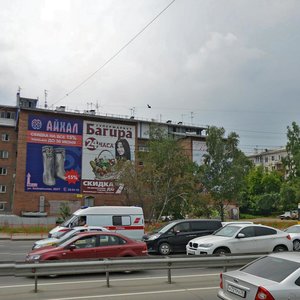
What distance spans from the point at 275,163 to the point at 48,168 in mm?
84098

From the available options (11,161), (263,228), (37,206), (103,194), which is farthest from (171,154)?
(263,228)

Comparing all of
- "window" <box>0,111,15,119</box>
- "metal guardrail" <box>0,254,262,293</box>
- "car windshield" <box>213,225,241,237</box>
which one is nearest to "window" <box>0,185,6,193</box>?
"window" <box>0,111,15,119</box>

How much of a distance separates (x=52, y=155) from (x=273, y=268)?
56221 mm

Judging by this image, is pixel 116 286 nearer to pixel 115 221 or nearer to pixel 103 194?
pixel 115 221

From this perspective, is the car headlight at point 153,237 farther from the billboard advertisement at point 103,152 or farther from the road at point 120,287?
the billboard advertisement at point 103,152

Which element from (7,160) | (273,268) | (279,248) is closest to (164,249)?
(279,248)

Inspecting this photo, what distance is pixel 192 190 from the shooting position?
50.4m

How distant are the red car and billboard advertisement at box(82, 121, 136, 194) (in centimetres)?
4765

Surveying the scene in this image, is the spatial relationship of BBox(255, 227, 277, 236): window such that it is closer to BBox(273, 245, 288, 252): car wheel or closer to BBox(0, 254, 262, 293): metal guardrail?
BBox(273, 245, 288, 252): car wheel

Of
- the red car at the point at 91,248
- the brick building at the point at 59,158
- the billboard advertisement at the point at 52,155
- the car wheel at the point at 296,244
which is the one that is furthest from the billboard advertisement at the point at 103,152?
the red car at the point at 91,248

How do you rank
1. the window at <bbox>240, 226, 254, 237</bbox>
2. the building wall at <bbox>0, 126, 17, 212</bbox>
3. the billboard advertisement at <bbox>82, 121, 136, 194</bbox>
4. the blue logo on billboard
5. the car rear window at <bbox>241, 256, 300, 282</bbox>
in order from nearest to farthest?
1. the car rear window at <bbox>241, 256, 300, 282</bbox>
2. the window at <bbox>240, 226, 254, 237</bbox>
3. the blue logo on billboard
4. the billboard advertisement at <bbox>82, 121, 136, 194</bbox>
5. the building wall at <bbox>0, 126, 17, 212</bbox>

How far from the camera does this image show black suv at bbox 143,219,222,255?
20.2 m

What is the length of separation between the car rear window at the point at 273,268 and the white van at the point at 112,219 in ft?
55.6

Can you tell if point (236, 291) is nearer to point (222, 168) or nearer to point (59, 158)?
point (222, 168)
